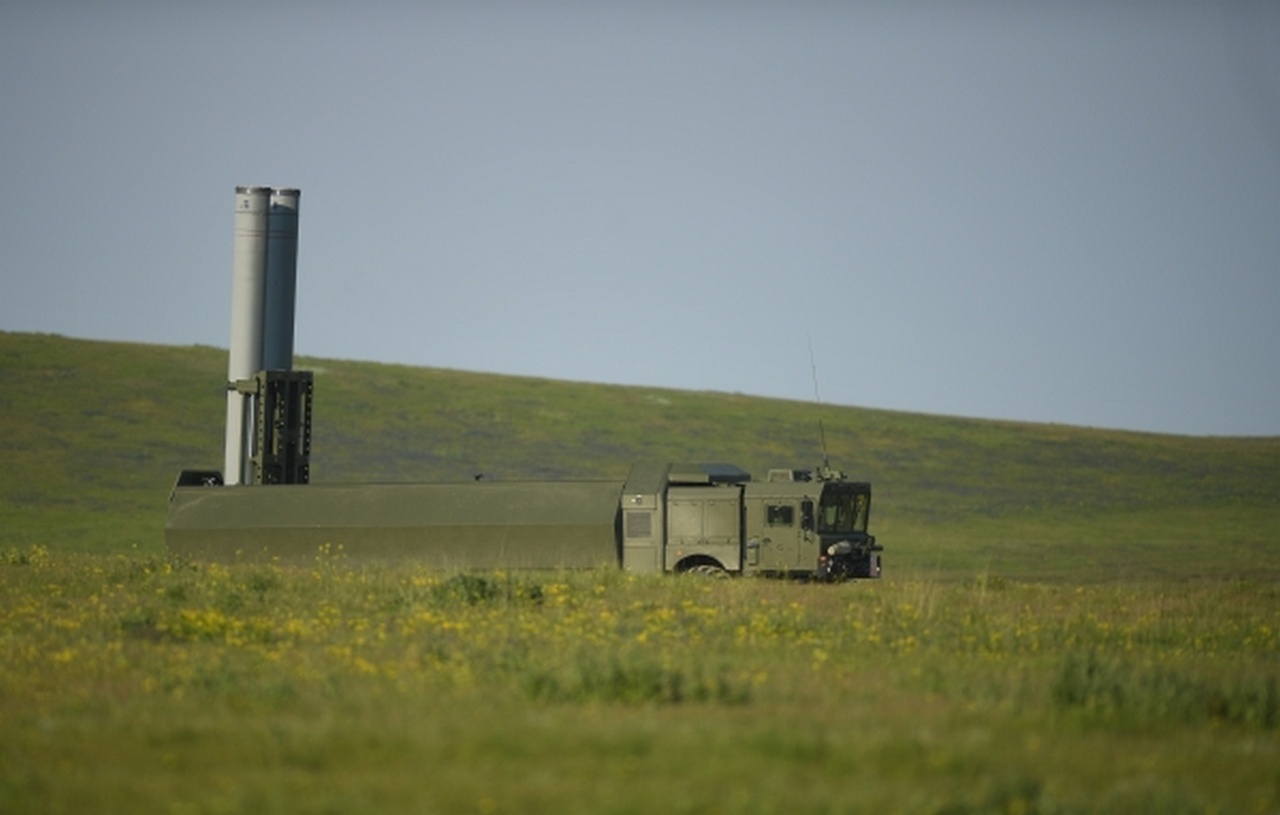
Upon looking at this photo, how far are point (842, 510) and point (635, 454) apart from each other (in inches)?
1800

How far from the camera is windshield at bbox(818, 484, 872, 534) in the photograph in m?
31.1

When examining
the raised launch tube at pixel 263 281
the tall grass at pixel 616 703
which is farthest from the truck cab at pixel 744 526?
the raised launch tube at pixel 263 281

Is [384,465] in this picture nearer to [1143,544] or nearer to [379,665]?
[1143,544]

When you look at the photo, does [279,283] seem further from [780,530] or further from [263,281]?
[780,530]

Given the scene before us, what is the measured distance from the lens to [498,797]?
1007 cm

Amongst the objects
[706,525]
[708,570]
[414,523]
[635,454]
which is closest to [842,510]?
[706,525]

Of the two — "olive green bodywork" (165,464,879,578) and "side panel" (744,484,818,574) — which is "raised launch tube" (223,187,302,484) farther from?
"side panel" (744,484,818,574)

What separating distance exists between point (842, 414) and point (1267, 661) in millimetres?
76799

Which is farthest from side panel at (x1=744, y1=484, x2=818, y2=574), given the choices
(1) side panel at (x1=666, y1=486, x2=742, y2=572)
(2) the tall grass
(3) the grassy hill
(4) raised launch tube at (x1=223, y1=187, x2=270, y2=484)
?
(3) the grassy hill

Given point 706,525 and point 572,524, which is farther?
point 706,525

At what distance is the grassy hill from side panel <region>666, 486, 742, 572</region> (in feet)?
57.4

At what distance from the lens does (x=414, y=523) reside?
32.0 m

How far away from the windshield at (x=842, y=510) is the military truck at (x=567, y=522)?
0.08 ft

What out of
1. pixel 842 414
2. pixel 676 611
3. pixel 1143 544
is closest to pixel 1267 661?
pixel 676 611
